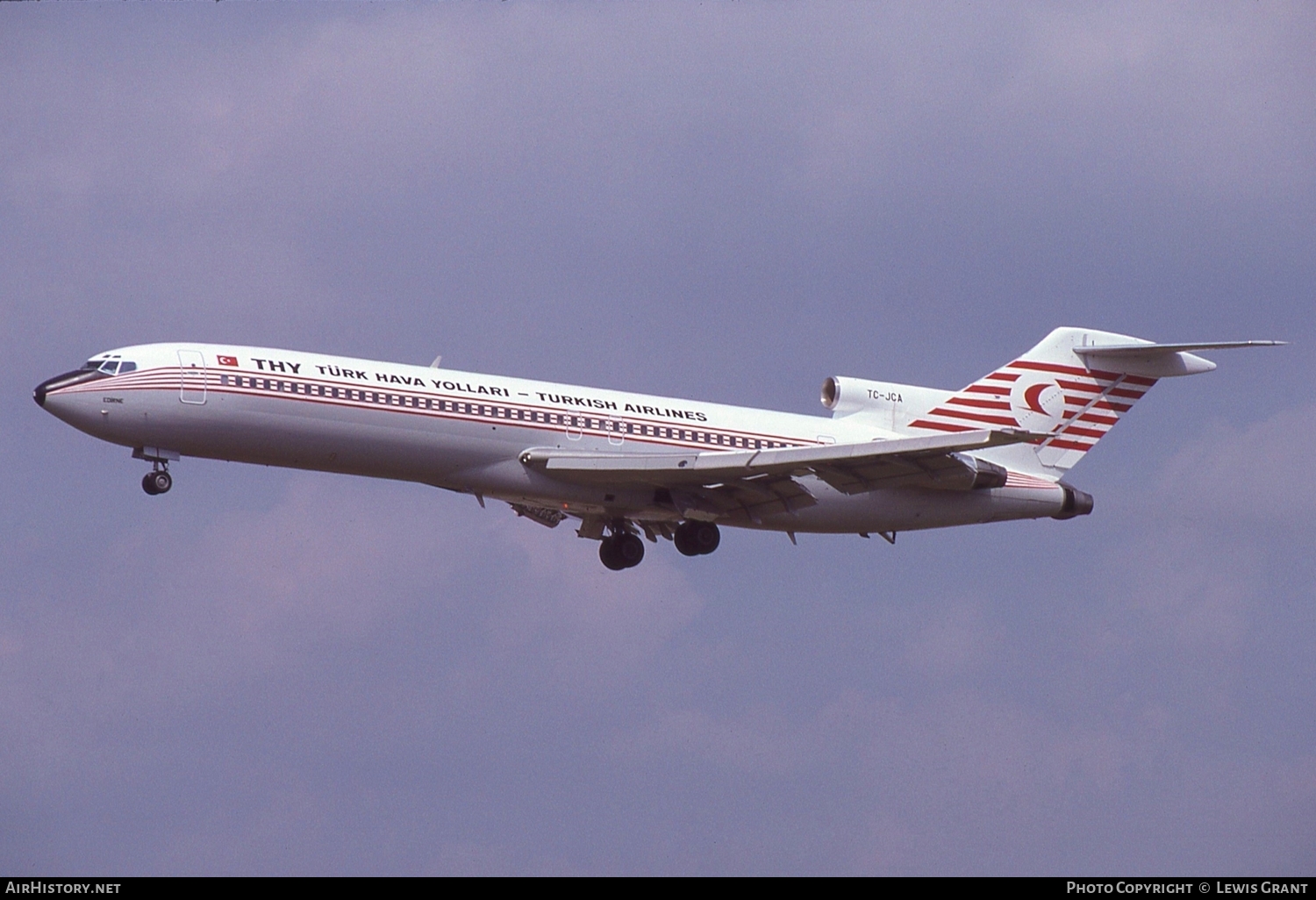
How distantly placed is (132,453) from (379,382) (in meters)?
4.96

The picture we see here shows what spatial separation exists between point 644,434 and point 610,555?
431 centimetres

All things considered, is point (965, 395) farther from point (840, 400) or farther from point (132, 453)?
point (132, 453)

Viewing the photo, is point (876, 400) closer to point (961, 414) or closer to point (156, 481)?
point (961, 414)

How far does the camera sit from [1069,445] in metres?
44.3

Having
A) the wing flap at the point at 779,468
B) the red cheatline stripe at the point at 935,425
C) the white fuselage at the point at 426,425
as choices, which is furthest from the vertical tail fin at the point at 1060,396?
the wing flap at the point at 779,468

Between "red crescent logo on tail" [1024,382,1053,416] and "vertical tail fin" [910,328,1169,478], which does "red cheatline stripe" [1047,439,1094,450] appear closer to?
"vertical tail fin" [910,328,1169,478]

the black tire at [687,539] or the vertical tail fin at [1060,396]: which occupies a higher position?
the vertical tail fin at [1060,396]

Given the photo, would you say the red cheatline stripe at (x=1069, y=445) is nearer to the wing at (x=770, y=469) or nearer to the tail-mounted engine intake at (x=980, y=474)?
the tail-mounted engine intake at (x=980, y=474)

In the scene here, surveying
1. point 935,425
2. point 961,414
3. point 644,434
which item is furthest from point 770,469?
point 961,414

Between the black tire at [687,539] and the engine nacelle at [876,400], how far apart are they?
4.27 meters

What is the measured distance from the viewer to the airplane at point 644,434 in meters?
36.9

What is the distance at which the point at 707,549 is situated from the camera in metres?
42.5
